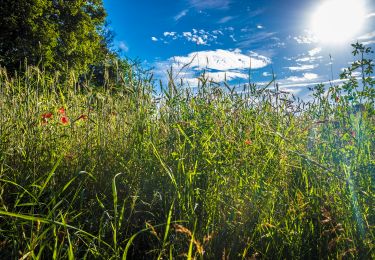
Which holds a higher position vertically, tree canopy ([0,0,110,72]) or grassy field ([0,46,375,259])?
tree canopy ([0,0,110,72])

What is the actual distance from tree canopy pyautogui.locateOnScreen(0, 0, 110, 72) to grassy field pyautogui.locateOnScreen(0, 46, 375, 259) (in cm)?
1248

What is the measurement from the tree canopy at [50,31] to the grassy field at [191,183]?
12.5 metres

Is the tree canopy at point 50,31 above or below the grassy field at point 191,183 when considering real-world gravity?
above

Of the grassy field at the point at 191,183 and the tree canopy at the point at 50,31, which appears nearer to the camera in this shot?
the grassy field at the point at 191,183

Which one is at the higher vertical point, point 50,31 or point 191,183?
point 50,31

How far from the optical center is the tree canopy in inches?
627

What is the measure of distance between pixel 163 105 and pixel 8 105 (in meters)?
1.58

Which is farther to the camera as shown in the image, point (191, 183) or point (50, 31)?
point (50, 31)

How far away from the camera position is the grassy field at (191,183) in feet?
6.17

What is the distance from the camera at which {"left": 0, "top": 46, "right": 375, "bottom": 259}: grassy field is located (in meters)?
1.88

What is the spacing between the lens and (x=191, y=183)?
2.12 meters

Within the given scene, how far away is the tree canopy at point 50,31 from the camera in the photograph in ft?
52.3

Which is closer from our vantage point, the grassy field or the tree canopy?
the grassy field

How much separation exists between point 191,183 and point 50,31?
55.7 ft
